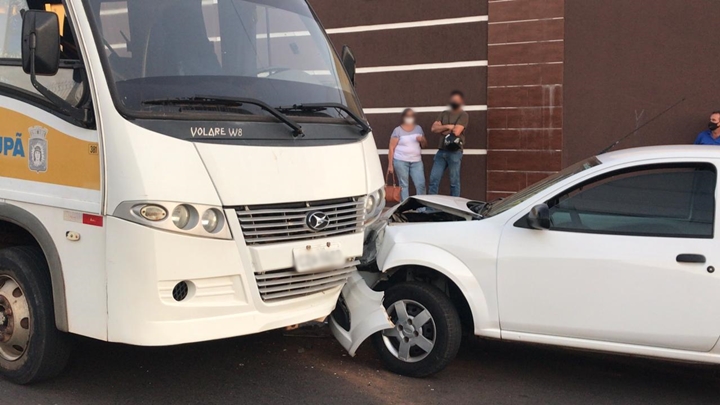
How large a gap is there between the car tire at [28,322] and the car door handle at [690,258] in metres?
3.84

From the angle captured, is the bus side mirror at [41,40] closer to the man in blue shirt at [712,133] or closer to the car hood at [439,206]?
the car hood at [439,206]

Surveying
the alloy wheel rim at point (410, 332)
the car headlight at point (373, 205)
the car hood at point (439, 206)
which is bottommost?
the alloy wheel rim at point (410, 332)

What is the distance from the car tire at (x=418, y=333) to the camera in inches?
195

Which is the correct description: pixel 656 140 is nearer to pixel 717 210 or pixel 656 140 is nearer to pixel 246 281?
pixel 717 210

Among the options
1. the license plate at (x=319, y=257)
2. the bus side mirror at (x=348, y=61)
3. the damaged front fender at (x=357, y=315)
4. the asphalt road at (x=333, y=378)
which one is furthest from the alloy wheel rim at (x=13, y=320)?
the bus side mirror at (x=348, y=61)

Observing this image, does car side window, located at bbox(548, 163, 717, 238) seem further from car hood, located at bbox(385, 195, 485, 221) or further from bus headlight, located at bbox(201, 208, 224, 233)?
bus headlight, located at bbox(201, 208, 224, 233)

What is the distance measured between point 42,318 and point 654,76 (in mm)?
8404

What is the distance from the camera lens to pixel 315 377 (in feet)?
16.9

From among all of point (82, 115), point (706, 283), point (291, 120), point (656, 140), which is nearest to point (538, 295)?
point (706, 283)

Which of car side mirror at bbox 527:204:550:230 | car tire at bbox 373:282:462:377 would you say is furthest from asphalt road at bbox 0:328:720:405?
car side mirror at bbox 527:204:550:230

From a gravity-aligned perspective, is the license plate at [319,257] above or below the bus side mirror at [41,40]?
below

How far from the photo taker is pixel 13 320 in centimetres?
466

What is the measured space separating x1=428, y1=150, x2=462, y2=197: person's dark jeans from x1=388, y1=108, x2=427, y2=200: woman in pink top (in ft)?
0.65

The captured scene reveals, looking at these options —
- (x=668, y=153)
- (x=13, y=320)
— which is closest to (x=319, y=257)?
(x=13, y=320)
